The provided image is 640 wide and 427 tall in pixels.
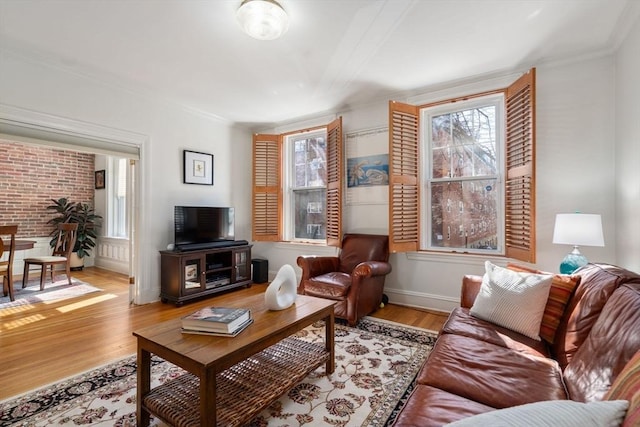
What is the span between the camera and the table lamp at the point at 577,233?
2.21m

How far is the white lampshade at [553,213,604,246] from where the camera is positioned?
7.24 feet

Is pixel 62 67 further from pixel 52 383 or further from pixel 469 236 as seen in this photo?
pixel 469 236

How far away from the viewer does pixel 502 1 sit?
2.03m

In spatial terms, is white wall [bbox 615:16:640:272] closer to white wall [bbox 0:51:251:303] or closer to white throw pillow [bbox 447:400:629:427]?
white throw pillow [bbox 447:400:629:427]

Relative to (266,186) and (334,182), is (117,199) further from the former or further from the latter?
(334,182)

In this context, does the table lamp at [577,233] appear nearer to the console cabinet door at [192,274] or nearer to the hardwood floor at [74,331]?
the hardwood floor at [74,331]

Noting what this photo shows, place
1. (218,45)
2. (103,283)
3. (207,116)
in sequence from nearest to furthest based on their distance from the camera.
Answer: (218,45)
(207,116)
(103,283)

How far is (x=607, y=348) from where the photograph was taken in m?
1.14

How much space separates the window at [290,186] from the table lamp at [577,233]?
2.69 meters

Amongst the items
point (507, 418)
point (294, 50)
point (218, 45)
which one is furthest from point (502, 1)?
point (507, 418)

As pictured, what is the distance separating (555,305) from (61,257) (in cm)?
604

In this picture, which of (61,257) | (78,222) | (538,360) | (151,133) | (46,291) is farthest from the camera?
(78,222)

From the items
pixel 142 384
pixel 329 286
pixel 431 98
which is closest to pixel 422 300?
pixel 329 286

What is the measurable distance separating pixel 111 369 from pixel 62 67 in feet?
9.19
